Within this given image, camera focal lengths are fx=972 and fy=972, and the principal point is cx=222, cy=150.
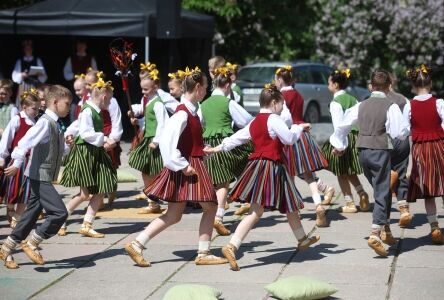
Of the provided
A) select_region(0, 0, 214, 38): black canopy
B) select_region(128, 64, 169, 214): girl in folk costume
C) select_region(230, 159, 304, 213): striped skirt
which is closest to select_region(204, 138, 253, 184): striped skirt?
select_region(128, 64, 169, 214): girl in folk costume

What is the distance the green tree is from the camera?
22.8 m

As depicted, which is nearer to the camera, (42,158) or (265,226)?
(42,158)

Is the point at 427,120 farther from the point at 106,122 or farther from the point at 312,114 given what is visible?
the point at 312,114

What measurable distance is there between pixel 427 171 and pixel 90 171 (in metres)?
3.38

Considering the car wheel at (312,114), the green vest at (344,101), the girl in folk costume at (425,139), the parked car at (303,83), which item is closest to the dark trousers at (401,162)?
the girl in folk costume at (425,139)

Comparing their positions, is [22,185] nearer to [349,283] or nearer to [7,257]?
[7,257]

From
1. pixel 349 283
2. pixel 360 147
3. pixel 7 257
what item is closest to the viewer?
pixel 349 283

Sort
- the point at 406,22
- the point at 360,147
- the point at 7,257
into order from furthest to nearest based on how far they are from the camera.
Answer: the point at 406,22 → the point at 360,147 → the point at 7,257

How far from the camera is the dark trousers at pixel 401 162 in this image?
973cm

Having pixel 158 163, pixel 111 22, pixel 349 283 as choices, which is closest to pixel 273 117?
pixel 349 283

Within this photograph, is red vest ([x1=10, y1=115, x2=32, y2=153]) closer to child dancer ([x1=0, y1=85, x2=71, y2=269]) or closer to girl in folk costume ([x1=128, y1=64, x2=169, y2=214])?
girl in folk costume ([x1=128, y1=64, x2=169, y2=214])

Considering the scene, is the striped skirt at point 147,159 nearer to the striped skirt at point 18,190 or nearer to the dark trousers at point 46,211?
the striped skirt at point 18,190

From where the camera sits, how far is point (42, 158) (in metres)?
8.33

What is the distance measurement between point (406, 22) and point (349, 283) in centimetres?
2202
